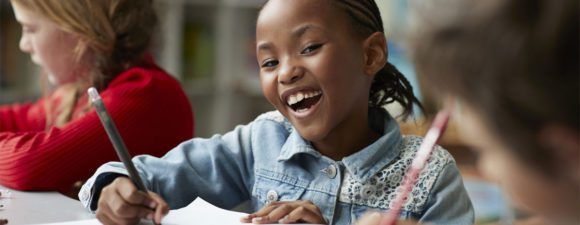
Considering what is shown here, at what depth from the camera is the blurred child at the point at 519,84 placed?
44 centimetres

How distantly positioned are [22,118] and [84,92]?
0.25 meters

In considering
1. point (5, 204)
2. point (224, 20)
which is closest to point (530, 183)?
point (5, 204)

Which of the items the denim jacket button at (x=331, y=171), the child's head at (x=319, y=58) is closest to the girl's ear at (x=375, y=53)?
the child's head at (x=319, y=58)

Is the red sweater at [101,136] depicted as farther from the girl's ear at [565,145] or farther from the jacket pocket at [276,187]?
the girl's ear at [565,145]

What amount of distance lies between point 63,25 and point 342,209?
1.91 feet

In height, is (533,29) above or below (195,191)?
above

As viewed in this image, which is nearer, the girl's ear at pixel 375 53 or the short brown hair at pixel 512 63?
the short brown hair at pixel 512 63

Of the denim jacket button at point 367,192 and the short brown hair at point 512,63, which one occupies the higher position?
the short brown hair at point 512,63

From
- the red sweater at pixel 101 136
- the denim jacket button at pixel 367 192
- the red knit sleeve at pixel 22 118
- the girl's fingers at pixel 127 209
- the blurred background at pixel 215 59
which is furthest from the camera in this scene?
the blurred background at pixel 215 59

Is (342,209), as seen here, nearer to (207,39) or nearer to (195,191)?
(195,191)

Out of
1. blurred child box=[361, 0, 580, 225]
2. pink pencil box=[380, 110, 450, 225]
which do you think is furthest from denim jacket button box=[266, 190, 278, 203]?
blurred child box=[361, 0, 580, 225]

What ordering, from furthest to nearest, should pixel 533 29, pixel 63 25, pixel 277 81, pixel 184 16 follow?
pixel 184 16
pixel 63 25
pixel 277 81
pixel 533 29

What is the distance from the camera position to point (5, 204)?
0.95 meters

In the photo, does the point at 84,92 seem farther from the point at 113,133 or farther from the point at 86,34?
the point at 113,133
